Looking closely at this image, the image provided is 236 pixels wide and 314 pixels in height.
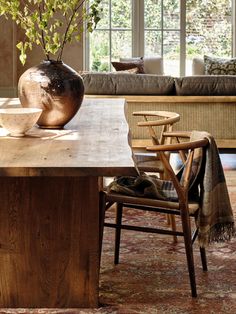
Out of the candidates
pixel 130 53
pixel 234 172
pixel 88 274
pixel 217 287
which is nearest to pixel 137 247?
pixel 217 287

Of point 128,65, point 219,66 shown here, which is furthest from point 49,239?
point 219,66

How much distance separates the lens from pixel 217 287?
3.69 m

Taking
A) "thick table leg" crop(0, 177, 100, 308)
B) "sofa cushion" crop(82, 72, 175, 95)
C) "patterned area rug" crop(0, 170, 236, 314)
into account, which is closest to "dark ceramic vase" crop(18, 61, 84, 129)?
"thick table leg" crop(0, 177, 100, 308)

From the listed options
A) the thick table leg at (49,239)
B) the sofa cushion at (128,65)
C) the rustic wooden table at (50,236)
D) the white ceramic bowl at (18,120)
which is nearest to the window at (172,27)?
the sofa cushion at (128,65)

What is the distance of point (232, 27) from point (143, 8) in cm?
138

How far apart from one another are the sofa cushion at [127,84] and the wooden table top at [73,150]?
254 cm

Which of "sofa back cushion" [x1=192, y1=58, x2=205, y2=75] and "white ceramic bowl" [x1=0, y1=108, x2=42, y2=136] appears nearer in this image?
"white ceramic bowl" [x1=0, y1=108, x2=42, y2=136]

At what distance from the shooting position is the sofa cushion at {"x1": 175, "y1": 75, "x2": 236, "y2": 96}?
6941mm

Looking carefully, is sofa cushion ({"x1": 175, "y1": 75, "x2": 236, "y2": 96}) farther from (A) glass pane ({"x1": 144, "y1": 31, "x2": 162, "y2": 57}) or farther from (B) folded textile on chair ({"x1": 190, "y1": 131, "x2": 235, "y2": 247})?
(A) glass pane ({"x1": 144, "y1": 31, "x2": 162, "y2": 57})

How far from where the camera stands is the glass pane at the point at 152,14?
11.8 metres

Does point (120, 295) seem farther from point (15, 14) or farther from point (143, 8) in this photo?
point (143, 8)

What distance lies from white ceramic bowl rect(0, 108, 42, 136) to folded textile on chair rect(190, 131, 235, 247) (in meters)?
0.79

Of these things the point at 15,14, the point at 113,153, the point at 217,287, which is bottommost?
the point at 217,287

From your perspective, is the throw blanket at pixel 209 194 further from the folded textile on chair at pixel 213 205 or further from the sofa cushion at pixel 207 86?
the sofa cushion at pixel 207 86
